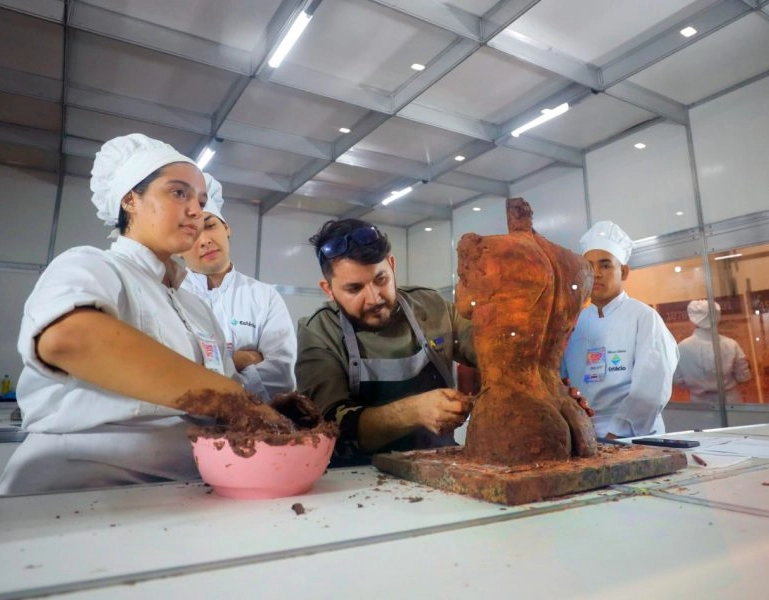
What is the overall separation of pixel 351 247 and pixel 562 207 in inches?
138

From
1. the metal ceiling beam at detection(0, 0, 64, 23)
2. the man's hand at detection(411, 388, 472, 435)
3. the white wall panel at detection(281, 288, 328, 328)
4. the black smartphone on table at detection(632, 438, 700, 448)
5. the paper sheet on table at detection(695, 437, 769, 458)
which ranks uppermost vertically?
the metal ceiling beam at detection(0, 0, 64, 23)

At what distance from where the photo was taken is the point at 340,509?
2.39 feet

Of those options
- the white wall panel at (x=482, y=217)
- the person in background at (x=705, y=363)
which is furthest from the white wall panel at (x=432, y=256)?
the person in background at (x=705, y=363)

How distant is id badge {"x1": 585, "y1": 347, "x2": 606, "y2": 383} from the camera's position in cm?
227

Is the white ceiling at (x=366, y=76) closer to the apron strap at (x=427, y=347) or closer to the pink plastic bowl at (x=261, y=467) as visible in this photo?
the apron strap at (x=427, y=347)

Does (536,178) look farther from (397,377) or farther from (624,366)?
(397,377)

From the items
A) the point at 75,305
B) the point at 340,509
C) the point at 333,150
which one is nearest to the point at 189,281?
the point at 75,305

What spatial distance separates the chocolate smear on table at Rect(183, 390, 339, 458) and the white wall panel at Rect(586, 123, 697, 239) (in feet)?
11.6

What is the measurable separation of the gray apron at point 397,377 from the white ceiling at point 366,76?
1879mm

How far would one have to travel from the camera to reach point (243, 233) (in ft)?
17.9

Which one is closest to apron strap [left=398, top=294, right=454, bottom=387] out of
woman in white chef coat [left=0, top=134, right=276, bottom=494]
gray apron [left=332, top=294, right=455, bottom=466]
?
gray apron [left=332, top=294, right=455, bottom=466]

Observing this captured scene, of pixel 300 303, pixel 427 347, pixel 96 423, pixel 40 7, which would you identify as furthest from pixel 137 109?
pixel 96 423

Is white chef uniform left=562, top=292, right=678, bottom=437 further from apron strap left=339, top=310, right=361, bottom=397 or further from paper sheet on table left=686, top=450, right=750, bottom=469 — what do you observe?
apron strap left=339, top=310, right=361, bottom=397

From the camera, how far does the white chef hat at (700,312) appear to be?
3.39 m
